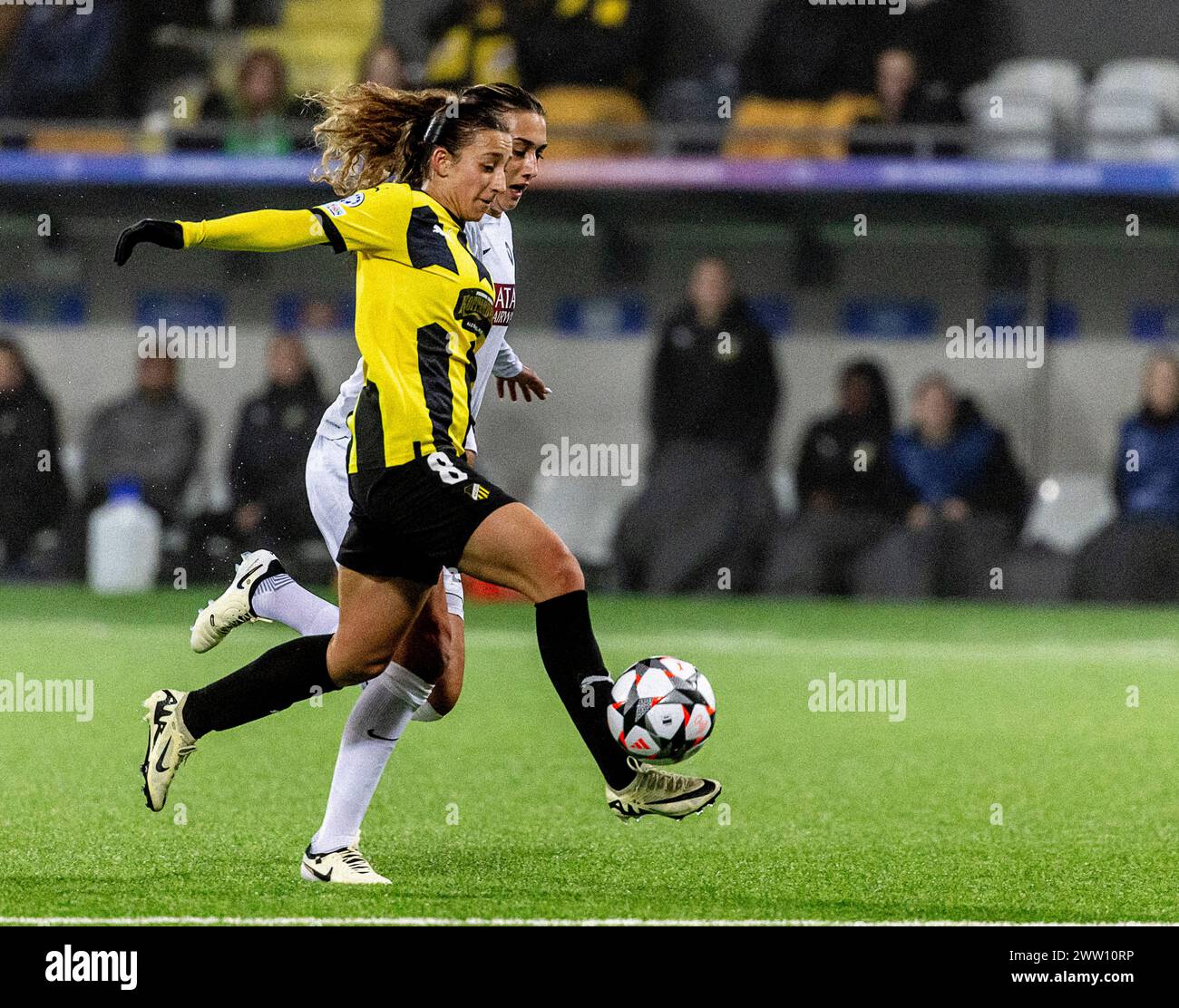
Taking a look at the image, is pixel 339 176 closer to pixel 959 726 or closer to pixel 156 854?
pixel 156 854

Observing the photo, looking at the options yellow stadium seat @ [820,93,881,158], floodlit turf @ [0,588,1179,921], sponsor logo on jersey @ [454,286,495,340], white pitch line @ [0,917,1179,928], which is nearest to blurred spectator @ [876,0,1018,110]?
yellow stadium seat @ [820,93,881,158]

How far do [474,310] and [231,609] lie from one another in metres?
1.30

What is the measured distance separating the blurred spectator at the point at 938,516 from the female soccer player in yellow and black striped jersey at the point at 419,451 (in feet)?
31.4

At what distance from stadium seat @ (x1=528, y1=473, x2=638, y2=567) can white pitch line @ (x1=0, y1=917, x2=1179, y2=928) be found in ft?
32.7

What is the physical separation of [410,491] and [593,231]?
39.5 feet

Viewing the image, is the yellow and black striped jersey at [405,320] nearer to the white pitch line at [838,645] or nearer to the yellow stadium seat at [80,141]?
the white pitch line at [838,645]

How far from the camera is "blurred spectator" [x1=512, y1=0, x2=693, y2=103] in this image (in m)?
14.7

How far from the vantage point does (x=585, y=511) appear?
14.7 metres

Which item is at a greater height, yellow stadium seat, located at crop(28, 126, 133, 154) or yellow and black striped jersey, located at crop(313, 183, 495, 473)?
yellow stadium seat, located at crop(28, 126, 133, 154)

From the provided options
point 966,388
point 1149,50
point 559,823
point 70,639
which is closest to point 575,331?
point 966,388

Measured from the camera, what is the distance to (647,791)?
15.8 feet

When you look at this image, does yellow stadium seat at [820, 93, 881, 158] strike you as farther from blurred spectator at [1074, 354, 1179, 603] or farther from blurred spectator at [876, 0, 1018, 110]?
blurred spectator at [1074, 354, 1179, 603]

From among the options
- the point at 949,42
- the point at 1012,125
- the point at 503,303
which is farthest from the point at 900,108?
the point at 503,303

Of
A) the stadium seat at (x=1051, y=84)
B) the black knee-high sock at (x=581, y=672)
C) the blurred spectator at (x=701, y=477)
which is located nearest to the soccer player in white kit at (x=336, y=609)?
the black knee-high sock at (x=581, y=672)
